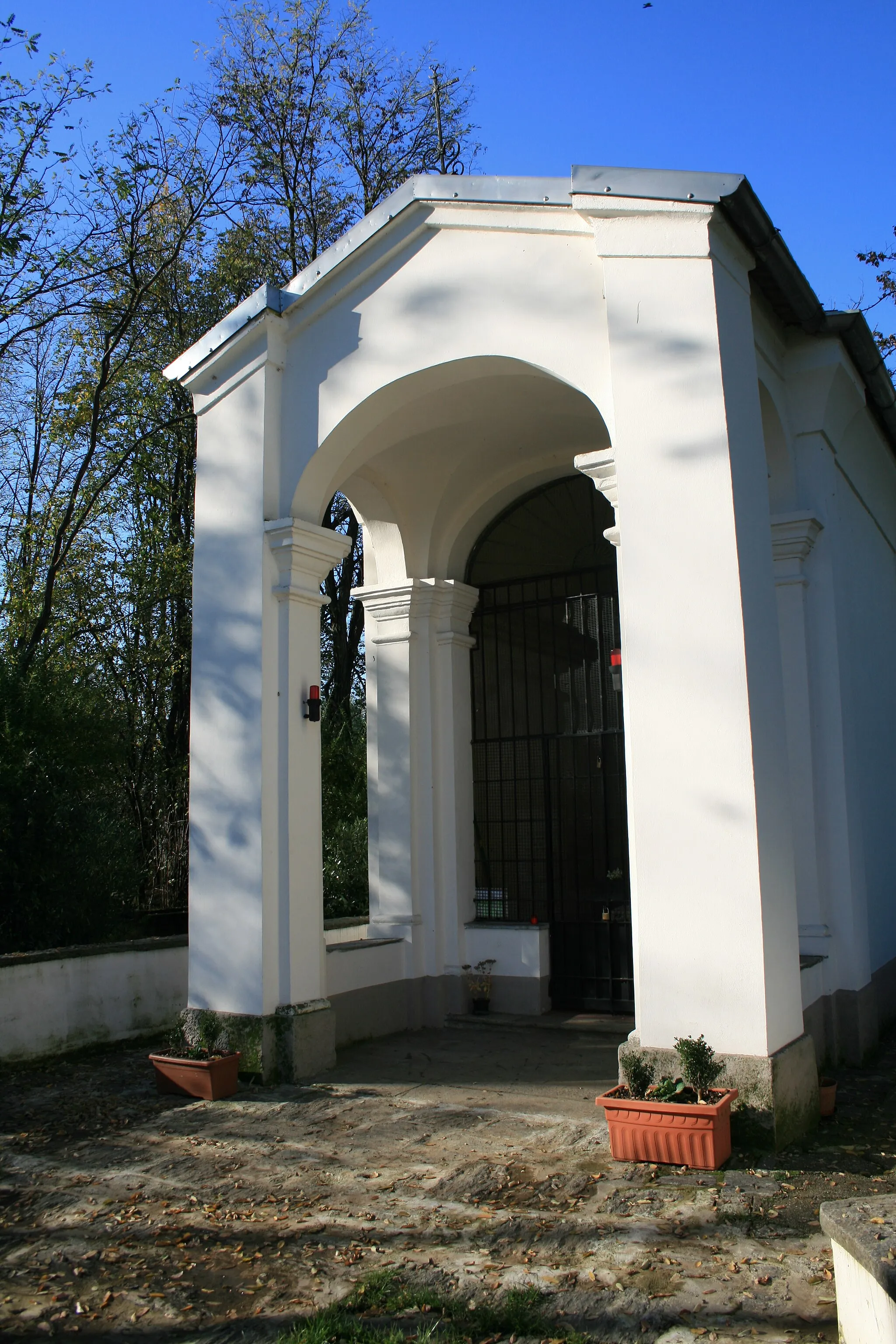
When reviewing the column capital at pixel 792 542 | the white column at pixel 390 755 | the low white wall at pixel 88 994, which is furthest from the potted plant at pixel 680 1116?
the low white wall at pixel 88 994

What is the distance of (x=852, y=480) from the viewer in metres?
8.65

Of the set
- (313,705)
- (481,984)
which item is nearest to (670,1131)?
(313,705)

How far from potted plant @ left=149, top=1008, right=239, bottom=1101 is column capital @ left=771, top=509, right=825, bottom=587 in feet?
15.9

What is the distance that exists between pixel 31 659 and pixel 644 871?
882 cm

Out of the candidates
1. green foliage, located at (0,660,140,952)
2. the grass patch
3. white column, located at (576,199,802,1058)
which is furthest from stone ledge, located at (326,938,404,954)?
the grass patch

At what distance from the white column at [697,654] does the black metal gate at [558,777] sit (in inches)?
118

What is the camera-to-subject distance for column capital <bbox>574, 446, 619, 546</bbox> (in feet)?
19.2

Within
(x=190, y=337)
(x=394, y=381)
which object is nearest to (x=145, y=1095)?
(x=394, y=381)

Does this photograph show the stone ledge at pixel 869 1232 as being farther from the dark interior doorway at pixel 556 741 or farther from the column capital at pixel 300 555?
the dark interior doorway at pixel 556 741

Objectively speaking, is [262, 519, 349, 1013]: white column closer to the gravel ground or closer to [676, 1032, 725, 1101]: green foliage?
the gravel ground

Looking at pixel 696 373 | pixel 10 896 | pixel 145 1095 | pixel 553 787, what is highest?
pixel 696 373

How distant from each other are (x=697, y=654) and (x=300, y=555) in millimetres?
2971

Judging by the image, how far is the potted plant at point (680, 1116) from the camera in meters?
4.78

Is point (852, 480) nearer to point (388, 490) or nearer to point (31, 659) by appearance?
point (388, 490)
